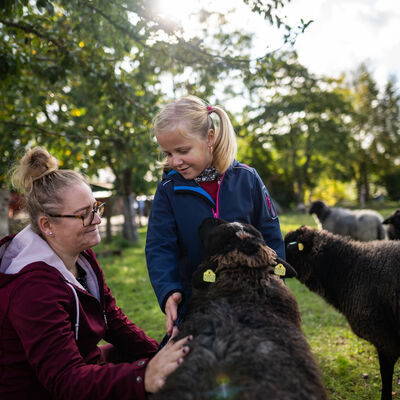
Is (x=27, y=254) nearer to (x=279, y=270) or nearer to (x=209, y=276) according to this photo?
(x=209, y=276)

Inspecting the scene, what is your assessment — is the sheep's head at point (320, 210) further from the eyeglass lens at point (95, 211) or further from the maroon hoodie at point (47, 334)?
the maroon hoodie at point (47, 334)

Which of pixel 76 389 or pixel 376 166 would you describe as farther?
pixel 376 166

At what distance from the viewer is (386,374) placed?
3.74 m

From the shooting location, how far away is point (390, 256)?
12.9ft

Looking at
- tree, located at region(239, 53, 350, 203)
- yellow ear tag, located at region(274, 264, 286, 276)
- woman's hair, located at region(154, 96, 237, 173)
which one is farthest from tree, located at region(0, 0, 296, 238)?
tree, located at region(239, 53, 350, 203)

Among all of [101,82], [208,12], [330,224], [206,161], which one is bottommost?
[330,224]

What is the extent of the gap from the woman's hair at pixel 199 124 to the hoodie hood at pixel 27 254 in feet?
4.04

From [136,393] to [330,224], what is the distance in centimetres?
1170

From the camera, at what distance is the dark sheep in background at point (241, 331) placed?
160 cm

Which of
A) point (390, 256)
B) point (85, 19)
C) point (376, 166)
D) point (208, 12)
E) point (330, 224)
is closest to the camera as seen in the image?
point (390, 256)

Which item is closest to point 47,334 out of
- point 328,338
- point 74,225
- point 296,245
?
point 74,225

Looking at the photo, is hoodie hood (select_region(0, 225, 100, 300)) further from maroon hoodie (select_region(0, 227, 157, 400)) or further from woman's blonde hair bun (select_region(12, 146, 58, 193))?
woman's blonde hair bun (select_region(12, 146, 58, 193))

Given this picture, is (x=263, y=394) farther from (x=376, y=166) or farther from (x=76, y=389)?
(x=376, y=166)

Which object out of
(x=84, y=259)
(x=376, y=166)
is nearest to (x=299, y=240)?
(x=84, y=259)
